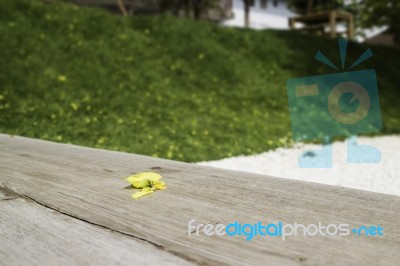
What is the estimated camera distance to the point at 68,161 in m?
2.28

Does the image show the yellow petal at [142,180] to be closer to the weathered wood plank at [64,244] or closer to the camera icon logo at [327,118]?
the weathered wood plank at [64,244]

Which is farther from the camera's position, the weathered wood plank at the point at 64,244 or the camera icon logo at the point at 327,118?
the camera icon logo at the point at 327,118

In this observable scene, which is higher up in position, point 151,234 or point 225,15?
point 225,15

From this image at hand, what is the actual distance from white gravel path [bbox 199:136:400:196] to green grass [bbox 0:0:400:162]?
358 millimetres

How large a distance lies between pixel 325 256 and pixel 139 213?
Answer: 2.09ft

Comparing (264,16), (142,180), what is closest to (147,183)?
(142,180)

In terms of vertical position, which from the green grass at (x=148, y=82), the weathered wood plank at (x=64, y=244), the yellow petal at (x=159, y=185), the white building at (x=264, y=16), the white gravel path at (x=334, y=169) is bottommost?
the white gravel path at (x=334, y=169)

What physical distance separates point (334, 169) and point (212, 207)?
344 cm

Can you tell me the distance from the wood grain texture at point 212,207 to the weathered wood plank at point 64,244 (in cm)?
4

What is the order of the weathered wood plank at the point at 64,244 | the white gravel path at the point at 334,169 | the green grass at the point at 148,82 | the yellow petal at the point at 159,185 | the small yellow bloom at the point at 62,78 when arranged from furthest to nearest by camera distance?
the small yellow bloom at the point at 62,78 → the green grass at the point at 148,82 → the white gravel path at the point at 334,169 → the yellow petal at the point at 159,185 → the weathered wood plank at the point at 64,244

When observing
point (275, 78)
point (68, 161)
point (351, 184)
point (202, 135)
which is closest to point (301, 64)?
point (275, 78)

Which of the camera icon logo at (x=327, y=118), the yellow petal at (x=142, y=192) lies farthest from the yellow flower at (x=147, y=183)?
the camera icon logo at (x=327, y=118)

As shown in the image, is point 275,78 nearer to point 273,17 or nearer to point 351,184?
point 351,184

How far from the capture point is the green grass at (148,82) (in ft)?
17.2
